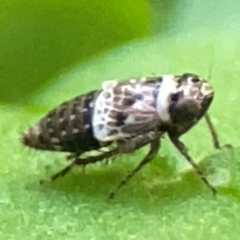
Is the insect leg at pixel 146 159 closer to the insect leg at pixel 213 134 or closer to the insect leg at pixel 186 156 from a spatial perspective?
the insect leg at pixel 186 156

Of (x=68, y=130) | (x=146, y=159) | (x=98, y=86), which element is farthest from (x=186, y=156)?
(x=98, y=86)

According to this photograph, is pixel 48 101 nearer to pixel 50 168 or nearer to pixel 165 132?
pixel 50 168

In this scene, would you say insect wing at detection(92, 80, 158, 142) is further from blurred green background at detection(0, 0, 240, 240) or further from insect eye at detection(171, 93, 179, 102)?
blurred green background at detection(0, 0, 240, 240)

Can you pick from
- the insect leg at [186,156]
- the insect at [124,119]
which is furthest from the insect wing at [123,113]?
the insect leg at [186,156]

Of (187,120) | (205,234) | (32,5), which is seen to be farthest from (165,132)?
(32,5)

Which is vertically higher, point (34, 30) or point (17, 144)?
point (34, 30)

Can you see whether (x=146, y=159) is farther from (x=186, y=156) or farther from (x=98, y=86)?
(x=98, y=86)
